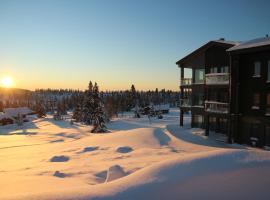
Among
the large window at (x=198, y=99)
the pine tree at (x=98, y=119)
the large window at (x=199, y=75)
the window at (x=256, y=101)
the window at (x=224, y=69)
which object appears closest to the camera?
the window at (x=256, y=101)

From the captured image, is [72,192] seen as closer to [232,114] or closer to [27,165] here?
[27,165]

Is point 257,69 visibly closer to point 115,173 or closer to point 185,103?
point 185,103

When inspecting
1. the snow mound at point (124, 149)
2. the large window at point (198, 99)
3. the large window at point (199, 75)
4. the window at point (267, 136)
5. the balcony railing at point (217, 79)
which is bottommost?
the snow mound at point (124, 149)

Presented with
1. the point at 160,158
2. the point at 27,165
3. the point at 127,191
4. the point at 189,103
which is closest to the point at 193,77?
the point at 189,103

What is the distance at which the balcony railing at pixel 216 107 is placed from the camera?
2418 cm

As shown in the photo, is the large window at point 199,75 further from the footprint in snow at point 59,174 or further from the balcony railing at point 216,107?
the footprint in snow at point 59,174

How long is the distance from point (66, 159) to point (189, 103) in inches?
683

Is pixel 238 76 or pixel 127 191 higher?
pixel 238 76

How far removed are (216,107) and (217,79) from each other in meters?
2.65

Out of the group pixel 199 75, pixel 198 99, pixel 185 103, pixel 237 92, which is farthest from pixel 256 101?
pixel 185 103

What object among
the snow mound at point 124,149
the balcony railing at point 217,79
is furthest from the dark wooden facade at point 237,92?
the snow mound at point 124,149

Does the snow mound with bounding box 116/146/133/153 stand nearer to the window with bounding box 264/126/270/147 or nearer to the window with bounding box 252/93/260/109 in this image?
the window with bounding box 264/126/270/147

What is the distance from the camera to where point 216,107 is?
83.1ft

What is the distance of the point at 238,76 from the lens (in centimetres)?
2266
